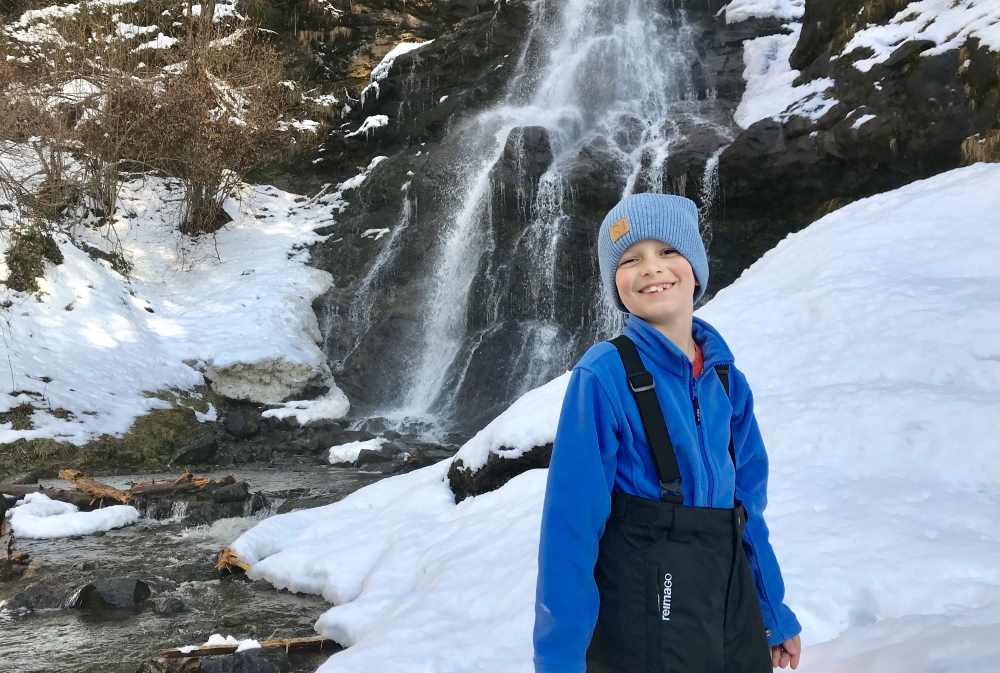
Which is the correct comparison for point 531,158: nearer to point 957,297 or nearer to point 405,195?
point 405,195

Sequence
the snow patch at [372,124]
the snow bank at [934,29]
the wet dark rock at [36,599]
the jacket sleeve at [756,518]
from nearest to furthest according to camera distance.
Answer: the jacket sleeve at [756,518] → the wet dark rock at [36,599] → the snow bank at [934,29] → the snow patch at [372,124]

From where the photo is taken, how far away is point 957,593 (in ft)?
9.42

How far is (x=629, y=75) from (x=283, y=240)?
37.7ft

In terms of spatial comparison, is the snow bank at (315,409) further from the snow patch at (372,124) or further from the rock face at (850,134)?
the snow patch at (372,124)

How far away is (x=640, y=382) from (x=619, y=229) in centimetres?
45

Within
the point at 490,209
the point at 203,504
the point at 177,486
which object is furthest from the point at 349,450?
the point at 490,209

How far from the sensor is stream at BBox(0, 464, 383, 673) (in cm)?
576

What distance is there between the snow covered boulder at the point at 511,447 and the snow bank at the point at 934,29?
9844mm

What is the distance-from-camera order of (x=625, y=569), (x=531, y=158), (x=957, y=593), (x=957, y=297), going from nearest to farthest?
(x=625, y=569) → (x=957, y=593) → (x=957, y=297) → (x=531, y=158)

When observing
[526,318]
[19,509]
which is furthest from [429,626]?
[526,318]

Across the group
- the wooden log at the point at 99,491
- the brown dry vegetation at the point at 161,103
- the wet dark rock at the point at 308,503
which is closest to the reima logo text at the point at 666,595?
the wet dark rock at the point at 308,503

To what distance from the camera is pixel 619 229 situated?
2016 millimetres

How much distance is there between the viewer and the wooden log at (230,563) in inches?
296

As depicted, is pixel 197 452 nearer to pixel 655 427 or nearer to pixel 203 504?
pixel 203 504
